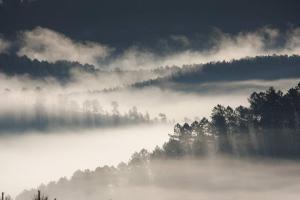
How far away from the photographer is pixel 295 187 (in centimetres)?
19588

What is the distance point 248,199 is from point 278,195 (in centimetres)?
1194

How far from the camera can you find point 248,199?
199 metres

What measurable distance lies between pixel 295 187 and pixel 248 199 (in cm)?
1764

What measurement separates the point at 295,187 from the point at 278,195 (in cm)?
799

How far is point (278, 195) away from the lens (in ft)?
632
